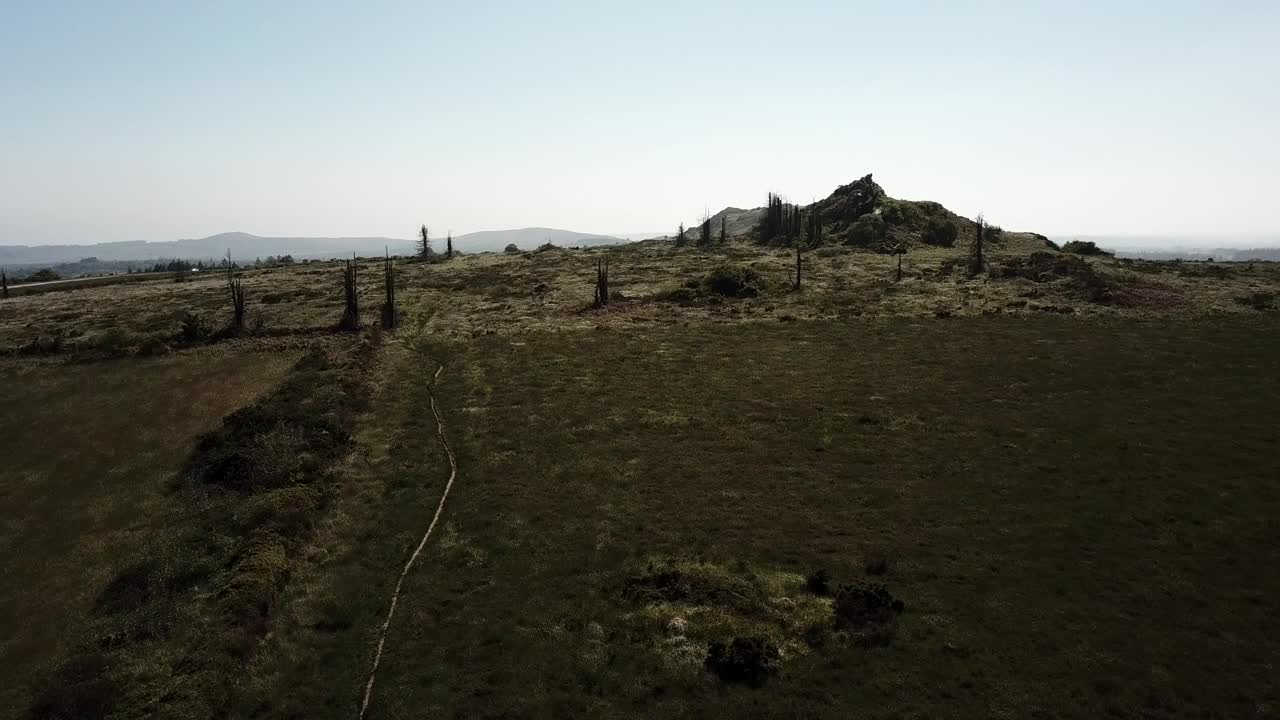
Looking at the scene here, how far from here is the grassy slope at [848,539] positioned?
16.6 m

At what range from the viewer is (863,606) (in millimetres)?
19266

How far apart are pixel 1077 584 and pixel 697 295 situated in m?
57.9

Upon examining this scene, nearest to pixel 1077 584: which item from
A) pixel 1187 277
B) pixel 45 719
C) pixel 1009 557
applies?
pixel 1009 557

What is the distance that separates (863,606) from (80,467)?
35.6m

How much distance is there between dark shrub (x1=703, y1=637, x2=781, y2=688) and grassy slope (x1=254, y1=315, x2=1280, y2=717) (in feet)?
1.53

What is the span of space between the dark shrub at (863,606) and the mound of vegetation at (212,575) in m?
16.9

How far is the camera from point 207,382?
1778 inches

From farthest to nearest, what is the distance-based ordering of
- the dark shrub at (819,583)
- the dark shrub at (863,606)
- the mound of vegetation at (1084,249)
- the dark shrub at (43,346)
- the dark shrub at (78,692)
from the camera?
1. the mound of vegetation at (1084,249)
2. the dark shrub at (43,346)
3. the dark shrub at (819,583)
4. the dark shrub at (863,606)
5. the dark shrub at (78,692)

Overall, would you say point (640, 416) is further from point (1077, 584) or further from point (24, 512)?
point (24, 512)

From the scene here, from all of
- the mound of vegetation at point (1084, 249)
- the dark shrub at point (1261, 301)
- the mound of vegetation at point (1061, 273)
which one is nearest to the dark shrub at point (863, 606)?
the mound of vegetation at point (1061, 273)

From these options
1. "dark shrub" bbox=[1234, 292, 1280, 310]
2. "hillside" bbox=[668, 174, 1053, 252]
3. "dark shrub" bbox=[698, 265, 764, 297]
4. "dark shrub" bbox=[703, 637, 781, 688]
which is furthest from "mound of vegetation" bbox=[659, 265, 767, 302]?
"dark shrub" bbox=[703, 637, 781, 688]

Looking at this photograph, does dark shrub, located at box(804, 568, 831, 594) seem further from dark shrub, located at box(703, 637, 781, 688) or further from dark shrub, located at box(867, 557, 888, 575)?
dark shrub, located at box(703, 637, 781, 688)

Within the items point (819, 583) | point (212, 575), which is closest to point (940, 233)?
point (819, 583)

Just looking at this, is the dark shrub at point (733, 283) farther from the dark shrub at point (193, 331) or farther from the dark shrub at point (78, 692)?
the dark shrub at point (78, 692)
